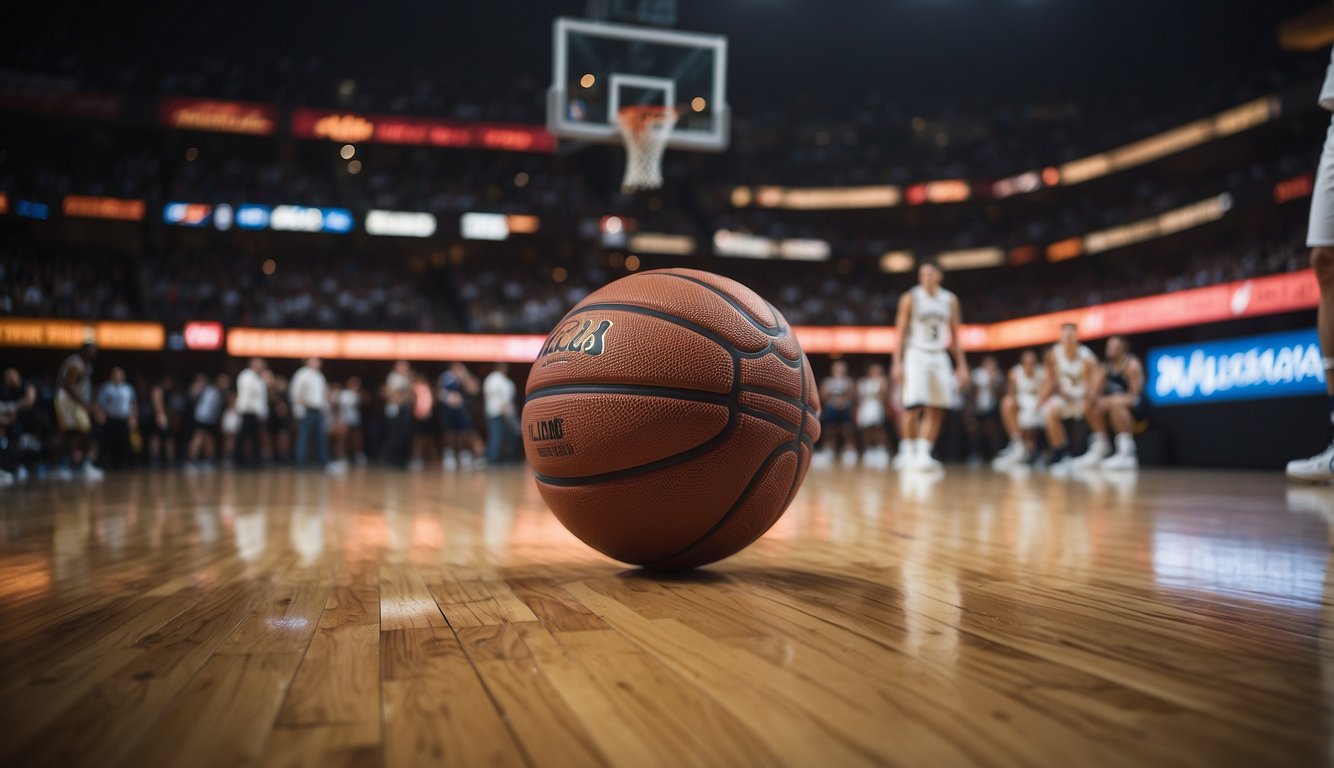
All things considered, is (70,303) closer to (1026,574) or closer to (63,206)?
(63,206)

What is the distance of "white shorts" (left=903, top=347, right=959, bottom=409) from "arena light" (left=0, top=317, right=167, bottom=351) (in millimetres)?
14776

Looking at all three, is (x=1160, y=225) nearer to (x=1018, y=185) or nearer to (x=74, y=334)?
(x=1018, y=185)

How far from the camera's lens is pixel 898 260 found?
2689 cm

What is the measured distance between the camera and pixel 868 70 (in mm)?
28781

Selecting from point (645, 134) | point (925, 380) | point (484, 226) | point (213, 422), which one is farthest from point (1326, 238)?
point (484, 226)

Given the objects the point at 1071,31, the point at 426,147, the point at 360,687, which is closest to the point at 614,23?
the point at 426,147

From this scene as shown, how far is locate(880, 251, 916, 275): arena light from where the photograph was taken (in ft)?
88.2

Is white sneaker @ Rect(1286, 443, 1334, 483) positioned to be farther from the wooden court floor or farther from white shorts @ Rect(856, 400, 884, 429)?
white shorts @ Rect(856, 400, 884, 429)

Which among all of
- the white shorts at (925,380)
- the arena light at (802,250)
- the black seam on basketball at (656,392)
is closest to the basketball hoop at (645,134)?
the white shorts at (925,380)

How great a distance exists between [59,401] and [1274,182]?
2033cm

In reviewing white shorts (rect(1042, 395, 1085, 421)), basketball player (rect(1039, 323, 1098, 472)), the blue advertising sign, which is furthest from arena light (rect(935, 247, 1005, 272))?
basketball player (rect(1039, 323, 1098, 472))

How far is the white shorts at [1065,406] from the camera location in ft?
37.2

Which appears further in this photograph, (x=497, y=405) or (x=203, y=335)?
(x=203, y=335)

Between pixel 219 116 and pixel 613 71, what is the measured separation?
45.1 feet
